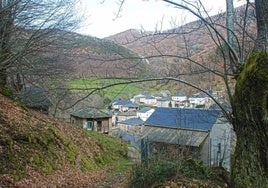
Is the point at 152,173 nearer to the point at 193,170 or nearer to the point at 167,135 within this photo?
the point at 193,170

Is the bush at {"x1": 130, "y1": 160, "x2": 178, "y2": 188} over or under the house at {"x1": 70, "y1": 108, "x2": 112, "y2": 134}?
over

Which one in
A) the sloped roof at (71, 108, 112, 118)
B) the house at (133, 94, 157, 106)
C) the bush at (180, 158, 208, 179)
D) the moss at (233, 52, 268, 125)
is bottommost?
the sloped roof at (71, 108, 112, 118)

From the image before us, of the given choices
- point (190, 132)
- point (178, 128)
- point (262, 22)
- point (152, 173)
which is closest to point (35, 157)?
point (152, 173)

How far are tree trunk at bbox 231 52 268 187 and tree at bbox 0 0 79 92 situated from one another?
7264 mm

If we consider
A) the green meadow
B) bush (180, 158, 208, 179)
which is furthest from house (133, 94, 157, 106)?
the green meadow

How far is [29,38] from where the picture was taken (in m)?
11.1

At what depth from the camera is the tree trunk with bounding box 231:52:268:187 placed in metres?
3.24

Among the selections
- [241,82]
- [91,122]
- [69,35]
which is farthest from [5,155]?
[91,122]

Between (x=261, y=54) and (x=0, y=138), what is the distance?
24.0 feet

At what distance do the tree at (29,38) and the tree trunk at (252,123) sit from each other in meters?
7.26

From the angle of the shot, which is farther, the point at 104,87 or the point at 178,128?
the point at 178,128

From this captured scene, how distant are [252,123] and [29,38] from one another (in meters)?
9.83

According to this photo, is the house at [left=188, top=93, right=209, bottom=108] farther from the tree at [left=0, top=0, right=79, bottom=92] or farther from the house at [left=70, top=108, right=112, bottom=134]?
the house at [left=70, top=108, right=112, bottom=134]

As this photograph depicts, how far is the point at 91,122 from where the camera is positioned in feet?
94.6
